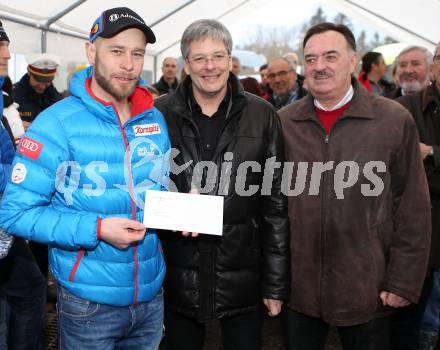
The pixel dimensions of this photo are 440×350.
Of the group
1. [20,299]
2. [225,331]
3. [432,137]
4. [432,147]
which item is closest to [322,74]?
[432,147]

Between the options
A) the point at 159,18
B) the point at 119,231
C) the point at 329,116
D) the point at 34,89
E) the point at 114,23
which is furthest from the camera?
the point at 159,18

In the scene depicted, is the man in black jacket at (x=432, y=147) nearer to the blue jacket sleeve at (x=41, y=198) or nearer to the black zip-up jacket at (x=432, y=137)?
the black zip-up jacket at (x=432, y=137)

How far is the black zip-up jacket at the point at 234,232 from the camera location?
86.8 inches

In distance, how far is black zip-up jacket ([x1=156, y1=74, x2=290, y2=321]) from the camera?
Answer: 2205 mm

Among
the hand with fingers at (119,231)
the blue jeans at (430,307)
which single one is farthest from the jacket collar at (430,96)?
the hand with fingers at (119,231)

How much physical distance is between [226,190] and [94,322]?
0.81 metres

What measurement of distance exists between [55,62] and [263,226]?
3891mm

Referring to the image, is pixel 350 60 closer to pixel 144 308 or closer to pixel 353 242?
pixel 353 242

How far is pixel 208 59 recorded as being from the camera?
2.19 metres

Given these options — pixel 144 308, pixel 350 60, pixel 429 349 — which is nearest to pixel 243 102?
pixel 350 60

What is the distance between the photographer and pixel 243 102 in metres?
2.27

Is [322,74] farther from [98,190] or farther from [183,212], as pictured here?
[98,190]

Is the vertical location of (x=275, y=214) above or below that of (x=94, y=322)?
above

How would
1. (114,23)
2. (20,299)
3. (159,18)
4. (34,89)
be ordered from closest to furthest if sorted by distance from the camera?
(114,23) → (20,299) → (34,89) → (159,18)
